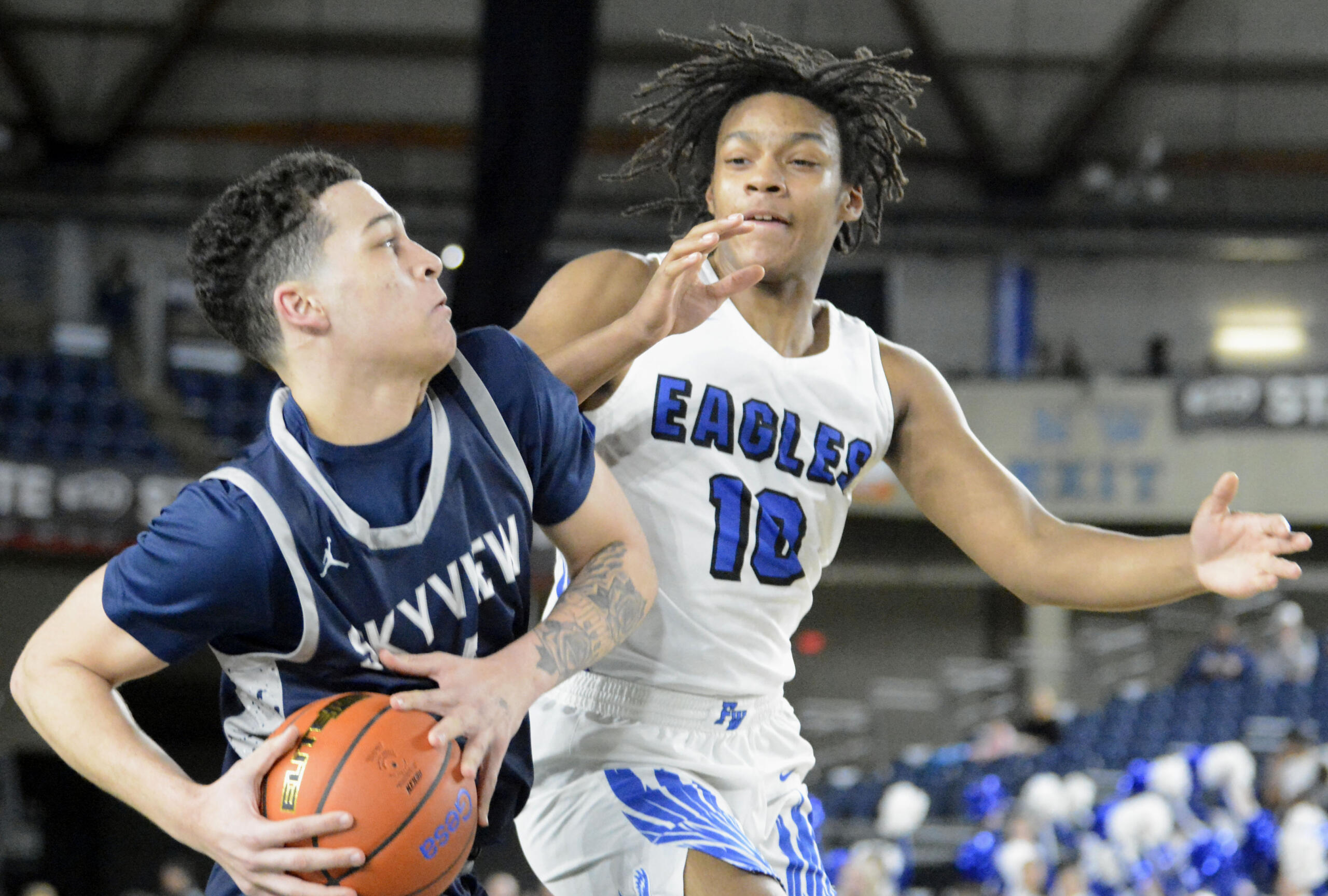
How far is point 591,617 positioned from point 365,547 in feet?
1.42

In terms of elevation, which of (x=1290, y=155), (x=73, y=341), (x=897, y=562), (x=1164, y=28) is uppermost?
(x=1164, y=28)

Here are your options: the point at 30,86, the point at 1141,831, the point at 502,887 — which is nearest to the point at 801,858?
the point at 1141,831

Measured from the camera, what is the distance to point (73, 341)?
664 inches

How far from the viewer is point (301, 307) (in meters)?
2.47

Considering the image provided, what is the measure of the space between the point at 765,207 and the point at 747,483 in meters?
0.63

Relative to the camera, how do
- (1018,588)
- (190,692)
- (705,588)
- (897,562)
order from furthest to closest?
(897,562) → (190,692) → (1018,588) → (705,588)

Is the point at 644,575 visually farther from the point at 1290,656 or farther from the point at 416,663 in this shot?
the point at 1290,656

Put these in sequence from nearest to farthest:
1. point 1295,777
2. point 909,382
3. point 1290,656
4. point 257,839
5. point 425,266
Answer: point 257,839
point 425,266
point 909,382
point 1295,777
point 1290,656

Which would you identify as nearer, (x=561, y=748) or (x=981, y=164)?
(x=561, y=748)

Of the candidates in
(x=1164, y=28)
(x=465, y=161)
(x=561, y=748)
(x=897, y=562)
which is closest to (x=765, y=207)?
(x=561, y=748)

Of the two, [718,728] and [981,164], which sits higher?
[981,164]

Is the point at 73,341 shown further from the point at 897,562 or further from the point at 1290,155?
the point at 1290,155

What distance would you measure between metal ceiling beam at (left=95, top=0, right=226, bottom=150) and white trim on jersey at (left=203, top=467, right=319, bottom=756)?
18.4 meters

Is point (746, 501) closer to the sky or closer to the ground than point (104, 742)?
closer to the sky
